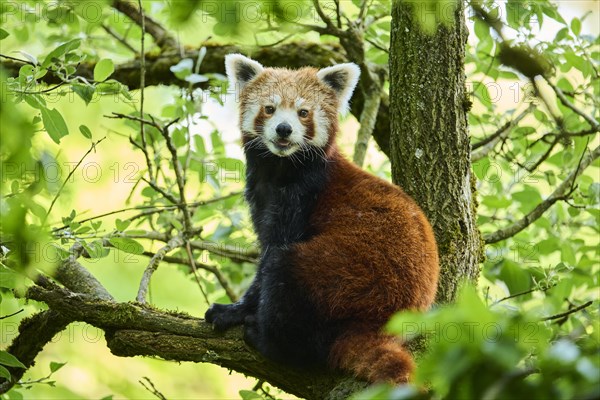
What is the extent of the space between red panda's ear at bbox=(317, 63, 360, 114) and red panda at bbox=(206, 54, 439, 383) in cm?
68

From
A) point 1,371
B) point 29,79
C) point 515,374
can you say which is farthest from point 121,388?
point 515,374

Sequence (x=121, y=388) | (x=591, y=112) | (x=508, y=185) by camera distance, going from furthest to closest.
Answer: (x=121, y=388) < (x=508, y=185) < (x=591, y=112)

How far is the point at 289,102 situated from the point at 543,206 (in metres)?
2.19

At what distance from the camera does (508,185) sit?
633 centimetres

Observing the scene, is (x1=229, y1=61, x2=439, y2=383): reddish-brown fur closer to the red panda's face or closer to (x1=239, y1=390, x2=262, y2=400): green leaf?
the red panda's face

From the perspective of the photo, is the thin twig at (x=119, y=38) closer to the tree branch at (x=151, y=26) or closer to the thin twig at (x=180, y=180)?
the tree branch at (x=151, y=26)

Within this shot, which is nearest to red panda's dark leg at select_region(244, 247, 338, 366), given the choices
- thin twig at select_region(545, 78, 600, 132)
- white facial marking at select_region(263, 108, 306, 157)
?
white facial marking at select_region(263, 108, 306, 157)

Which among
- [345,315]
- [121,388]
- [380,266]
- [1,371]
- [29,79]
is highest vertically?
[29,79]

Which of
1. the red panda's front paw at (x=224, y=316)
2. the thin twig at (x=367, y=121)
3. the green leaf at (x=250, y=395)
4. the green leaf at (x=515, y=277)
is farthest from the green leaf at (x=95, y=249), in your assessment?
the green leaf at (x=515, y=277)

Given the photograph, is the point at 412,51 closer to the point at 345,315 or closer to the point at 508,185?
the point at 345,315

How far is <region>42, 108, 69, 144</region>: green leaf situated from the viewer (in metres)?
3.54

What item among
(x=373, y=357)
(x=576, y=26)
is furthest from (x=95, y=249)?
(x=576, y=26)

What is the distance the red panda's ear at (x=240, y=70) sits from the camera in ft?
18.1

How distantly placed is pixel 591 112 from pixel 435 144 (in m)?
2.49
